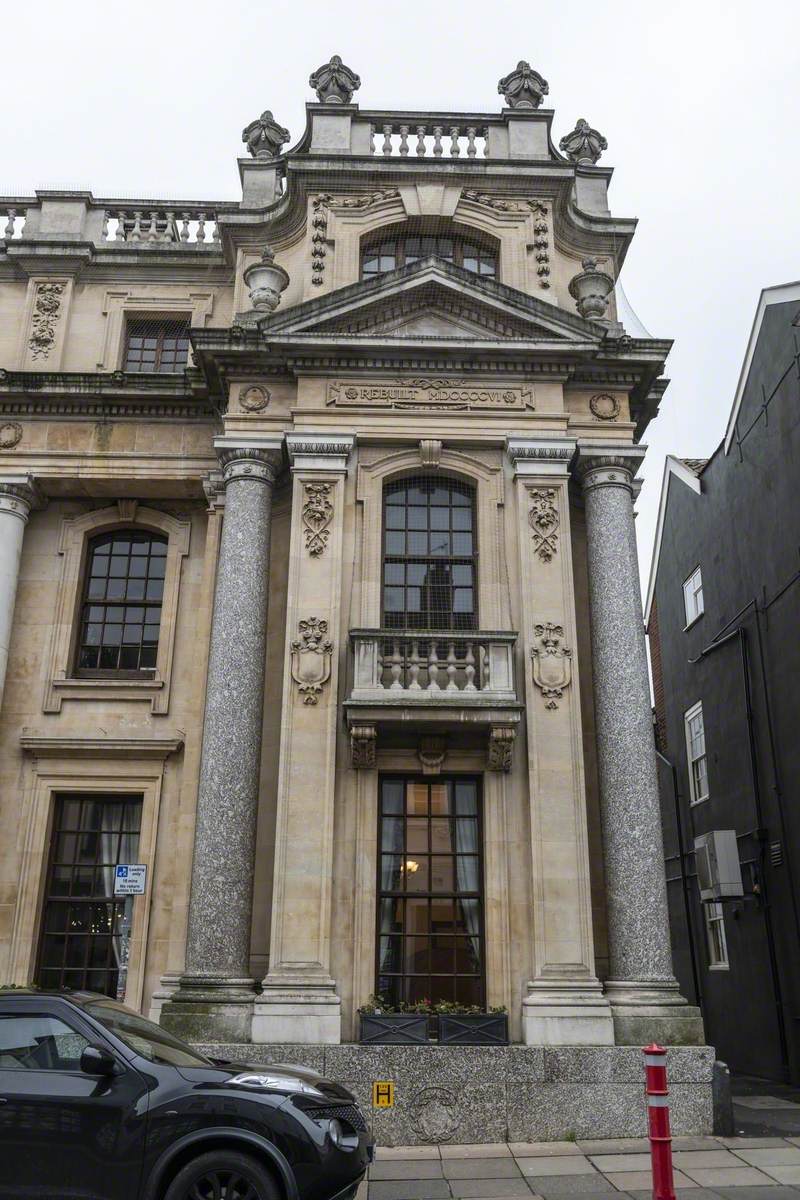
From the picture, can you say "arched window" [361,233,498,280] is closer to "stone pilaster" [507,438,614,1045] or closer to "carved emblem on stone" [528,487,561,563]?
Answer: "stone pilaster" [507,438,614,1045]

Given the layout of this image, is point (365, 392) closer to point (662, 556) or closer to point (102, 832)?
point (102, 832)

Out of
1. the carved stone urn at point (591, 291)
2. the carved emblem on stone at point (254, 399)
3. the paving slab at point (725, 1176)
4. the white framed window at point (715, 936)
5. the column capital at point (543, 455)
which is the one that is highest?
the carved stone urn at point (591, 291)

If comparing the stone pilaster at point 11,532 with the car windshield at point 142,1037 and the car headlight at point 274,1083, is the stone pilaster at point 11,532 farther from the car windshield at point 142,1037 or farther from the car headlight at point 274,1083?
the car headlight at point 274,1083

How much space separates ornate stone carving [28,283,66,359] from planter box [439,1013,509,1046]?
521 inches

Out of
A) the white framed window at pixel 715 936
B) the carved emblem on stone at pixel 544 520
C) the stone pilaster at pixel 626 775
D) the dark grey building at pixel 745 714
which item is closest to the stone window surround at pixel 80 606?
the carved emblem on stone at pixel 544 520

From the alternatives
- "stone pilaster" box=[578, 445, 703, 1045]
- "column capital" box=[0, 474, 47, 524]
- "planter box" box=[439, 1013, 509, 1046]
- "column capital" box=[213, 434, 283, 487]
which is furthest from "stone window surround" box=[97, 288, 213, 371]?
"planter box" box=[439, 1013, 509, 1046]

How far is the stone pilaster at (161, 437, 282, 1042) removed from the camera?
42.8 ft

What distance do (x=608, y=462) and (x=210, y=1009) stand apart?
9.84m

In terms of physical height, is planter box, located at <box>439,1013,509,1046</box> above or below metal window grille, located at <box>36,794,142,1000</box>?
below

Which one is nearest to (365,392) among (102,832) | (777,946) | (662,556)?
(102,832)

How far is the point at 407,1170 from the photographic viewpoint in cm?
1073

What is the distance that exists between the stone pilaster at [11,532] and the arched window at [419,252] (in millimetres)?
7027

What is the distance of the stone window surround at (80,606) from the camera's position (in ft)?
55.2

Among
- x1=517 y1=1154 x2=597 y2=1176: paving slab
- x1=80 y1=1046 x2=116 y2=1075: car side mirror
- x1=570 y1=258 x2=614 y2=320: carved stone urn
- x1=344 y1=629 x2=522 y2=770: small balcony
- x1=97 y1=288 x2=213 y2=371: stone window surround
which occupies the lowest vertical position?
x1=517 y1=1154 x2=597 y2=1176: paving slab
